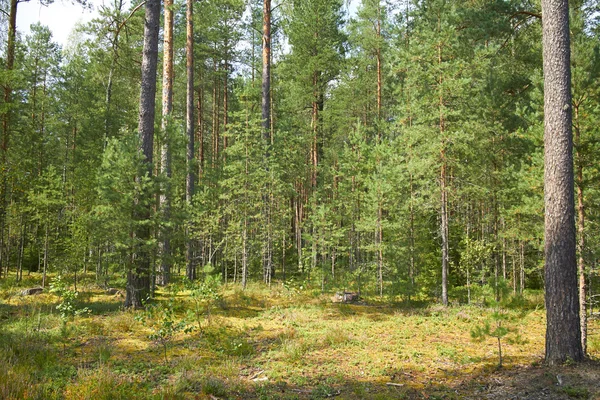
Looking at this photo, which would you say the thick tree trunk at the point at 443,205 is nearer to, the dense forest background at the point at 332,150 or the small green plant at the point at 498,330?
the dense forest background at the point at 332,150

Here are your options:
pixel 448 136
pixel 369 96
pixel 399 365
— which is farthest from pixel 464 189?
pixel 369 96

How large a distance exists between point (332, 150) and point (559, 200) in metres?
18.8

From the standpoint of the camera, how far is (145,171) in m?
9.23

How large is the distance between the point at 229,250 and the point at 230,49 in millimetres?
13169

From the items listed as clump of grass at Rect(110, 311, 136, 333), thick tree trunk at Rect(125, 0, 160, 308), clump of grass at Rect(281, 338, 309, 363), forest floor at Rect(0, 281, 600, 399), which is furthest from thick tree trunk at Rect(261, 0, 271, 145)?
clump of grass at Rect(281, 338, 309, 363)

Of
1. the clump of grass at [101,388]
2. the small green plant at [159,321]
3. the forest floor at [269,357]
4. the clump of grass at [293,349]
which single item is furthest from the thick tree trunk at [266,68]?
the clump of grass at [101,388]

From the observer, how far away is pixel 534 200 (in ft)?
36.0

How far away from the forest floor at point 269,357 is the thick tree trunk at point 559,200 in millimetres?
522

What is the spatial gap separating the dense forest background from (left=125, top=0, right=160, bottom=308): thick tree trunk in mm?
204

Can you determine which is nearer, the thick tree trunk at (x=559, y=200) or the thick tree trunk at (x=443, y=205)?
the thick tree trunk at (x=559, y=200)

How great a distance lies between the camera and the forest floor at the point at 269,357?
5.18m

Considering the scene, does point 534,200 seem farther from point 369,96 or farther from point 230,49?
point 230,49

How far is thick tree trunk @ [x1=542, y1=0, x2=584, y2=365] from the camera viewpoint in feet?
20.2

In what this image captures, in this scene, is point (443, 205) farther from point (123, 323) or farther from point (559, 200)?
point (123, 323)
